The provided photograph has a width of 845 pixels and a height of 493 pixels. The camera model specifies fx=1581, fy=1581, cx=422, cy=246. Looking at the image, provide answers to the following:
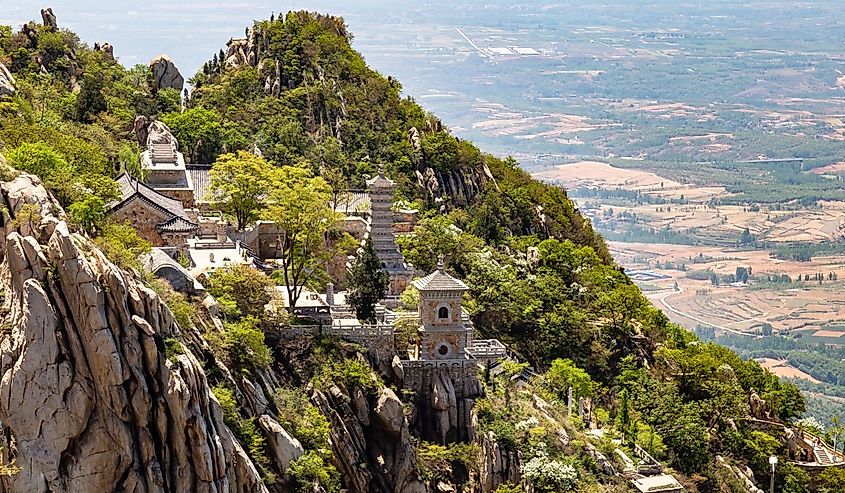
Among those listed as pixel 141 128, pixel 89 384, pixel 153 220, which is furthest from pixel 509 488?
pixel 141 128

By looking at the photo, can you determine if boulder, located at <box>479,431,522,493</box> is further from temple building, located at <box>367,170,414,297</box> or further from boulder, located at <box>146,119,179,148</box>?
boulder, located at <box>146,119,179,148</box>

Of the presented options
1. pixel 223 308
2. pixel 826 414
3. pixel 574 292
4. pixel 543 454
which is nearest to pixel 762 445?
pixel 574 292

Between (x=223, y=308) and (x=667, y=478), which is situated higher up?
(x=223, y=308)

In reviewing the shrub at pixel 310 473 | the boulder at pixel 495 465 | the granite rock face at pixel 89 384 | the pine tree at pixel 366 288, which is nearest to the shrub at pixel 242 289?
the pine tree at pixel 366 288

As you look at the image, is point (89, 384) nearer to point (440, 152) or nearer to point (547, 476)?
point (547, 476)

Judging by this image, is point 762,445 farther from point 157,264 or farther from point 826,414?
point 826,414

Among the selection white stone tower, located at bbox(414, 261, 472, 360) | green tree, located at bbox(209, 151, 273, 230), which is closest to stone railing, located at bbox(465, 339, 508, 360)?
white stone tower, located at bbox(414, 261, 472, 360)
